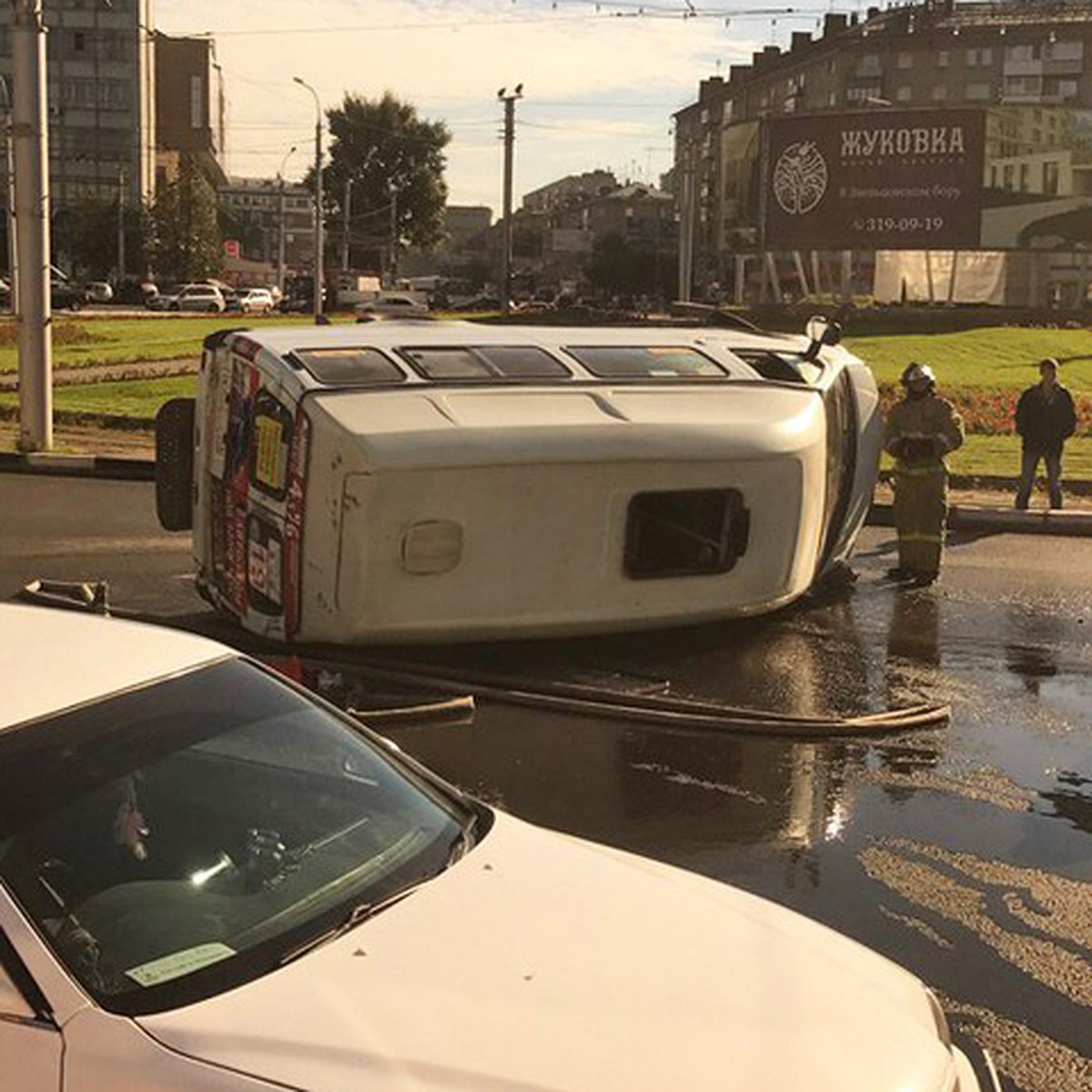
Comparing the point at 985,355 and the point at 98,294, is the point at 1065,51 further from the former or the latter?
the point at 985,355

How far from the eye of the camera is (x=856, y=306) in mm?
57031

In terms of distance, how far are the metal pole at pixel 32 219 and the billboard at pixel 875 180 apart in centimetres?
4527

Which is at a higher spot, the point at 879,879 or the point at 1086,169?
the point at 1086,169

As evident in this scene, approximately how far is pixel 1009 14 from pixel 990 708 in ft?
329

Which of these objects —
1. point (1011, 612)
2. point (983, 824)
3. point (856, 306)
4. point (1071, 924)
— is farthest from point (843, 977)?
point (856, 306)

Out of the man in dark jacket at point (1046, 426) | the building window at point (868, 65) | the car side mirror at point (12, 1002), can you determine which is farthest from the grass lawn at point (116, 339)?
the building window at point (868, 65)

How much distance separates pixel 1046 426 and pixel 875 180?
152 ft

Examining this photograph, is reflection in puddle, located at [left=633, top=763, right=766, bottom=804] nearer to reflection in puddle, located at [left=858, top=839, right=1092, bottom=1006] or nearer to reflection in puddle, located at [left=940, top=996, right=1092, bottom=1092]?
reflection in puddle, located at [left=858, top=839, right=1092, bottom=1006]

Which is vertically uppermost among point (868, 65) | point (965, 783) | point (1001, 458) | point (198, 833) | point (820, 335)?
point (868, 65)

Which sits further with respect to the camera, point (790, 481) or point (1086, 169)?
point (1086, 169)

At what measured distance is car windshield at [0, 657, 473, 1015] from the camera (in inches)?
114

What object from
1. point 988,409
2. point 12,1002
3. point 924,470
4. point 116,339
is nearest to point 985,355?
point 988,409

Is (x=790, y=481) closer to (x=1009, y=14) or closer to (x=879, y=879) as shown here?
(x=879, y=879)

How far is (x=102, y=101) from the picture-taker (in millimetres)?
105875
